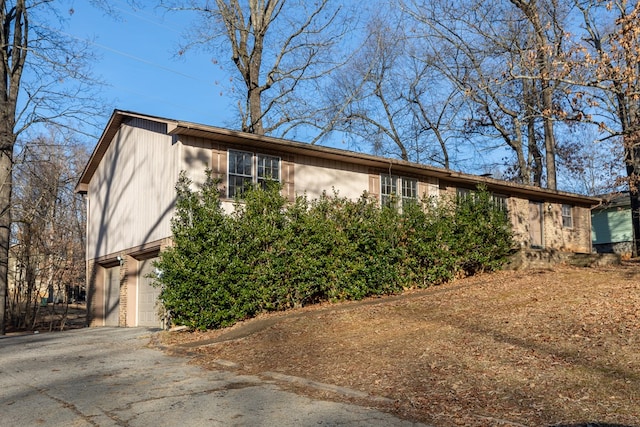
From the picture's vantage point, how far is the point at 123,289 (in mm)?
18625

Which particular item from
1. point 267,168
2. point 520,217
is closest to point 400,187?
point 267,168

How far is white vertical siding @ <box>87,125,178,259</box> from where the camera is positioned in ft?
52.2

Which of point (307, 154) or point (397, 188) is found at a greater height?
point (307, 154)

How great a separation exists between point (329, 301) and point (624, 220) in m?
25.8

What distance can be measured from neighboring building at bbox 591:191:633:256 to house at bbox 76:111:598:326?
11.3 meters

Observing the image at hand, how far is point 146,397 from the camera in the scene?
7512 millimetres

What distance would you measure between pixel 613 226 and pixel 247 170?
87.6ft

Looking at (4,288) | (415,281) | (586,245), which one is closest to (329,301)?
(415,281)

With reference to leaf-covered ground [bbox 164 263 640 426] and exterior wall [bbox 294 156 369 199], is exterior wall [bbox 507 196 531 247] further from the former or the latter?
leaf-covered ground [bbox 164 263 640 426]

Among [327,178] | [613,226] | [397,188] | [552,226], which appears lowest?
[552,226]

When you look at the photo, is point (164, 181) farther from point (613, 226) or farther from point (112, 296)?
point (613, 226)

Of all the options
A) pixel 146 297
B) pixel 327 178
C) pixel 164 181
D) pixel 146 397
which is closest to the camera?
pixel 146 397

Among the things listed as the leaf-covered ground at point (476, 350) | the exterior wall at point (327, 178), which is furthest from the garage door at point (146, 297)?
the exterior wall at point (327, 178)

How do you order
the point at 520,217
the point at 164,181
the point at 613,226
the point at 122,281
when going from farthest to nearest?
the point at 613,226
the point at 520,217
the point at 122,281
the point at 164,181
